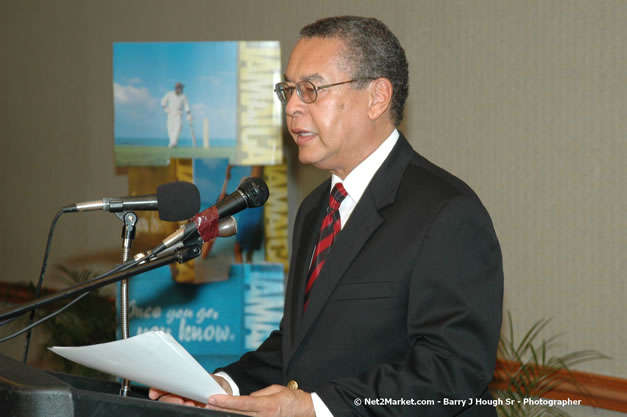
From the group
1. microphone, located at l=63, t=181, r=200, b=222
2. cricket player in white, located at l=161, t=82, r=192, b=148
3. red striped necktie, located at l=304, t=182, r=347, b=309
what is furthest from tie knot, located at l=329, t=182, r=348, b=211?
cricket player in white, located at l=161, t=82, r=192, b=148

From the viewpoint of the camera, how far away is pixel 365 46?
1929 mm

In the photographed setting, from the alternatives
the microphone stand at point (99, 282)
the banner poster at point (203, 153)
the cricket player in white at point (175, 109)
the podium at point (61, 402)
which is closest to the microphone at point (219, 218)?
the microphone stand at point (99, 282)

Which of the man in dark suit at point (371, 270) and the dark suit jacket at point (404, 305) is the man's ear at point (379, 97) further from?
the dark suit jacket at point (404, 305)

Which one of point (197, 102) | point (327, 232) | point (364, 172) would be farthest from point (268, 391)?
point (197, 102)

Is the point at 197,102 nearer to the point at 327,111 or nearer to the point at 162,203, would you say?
the point at 327,111

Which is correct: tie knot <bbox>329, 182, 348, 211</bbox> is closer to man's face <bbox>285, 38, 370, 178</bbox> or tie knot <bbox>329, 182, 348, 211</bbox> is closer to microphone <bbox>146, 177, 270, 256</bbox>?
man's face <bbox>285, 38, 370, 178</bbox>

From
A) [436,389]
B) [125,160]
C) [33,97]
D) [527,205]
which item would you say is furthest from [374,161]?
[33,97]

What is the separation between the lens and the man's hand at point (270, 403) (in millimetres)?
1333

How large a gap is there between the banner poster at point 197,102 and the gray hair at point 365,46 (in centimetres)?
121

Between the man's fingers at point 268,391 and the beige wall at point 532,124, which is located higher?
the beige wall at point 532,124

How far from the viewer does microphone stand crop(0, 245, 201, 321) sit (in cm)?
136

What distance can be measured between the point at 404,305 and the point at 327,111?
22.6 inches

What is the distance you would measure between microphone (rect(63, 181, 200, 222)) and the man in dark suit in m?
0.38

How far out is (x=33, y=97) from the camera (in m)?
5.70
